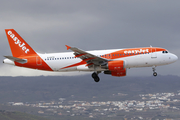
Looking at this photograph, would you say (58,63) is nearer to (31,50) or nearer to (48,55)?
(48,55)

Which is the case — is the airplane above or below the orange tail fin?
below

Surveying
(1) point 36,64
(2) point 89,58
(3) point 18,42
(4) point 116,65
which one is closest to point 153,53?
(4) point 116,65

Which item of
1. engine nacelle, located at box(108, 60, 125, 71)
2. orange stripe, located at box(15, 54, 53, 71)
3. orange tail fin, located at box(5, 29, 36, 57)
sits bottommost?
engine nacelle, located at box(108, 60, 125, 71)

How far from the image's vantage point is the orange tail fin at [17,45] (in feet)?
211

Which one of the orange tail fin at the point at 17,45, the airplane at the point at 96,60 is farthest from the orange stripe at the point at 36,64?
the orange tail fin at the point at 17,45

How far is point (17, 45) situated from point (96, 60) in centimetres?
1821

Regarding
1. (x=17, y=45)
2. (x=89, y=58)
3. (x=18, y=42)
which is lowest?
(x=89, y=58)

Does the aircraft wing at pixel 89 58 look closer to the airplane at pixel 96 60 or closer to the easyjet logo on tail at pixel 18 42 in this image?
the airplane at pixel 96 60

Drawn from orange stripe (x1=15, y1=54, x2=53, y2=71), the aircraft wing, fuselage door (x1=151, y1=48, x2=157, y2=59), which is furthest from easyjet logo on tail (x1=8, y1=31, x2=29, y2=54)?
fuselage door (x1=151, y1=48, x2=157, y2=59)

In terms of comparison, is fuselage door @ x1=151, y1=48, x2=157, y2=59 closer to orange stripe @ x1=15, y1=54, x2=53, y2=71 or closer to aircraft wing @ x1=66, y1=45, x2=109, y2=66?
aircraft wing @ x1=66, y1=45, x2=109, y2=66

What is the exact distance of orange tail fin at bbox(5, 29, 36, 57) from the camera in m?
64.4

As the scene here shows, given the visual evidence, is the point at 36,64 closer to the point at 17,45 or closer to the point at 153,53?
the point at 17,45

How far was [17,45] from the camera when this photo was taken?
65000 millimetres

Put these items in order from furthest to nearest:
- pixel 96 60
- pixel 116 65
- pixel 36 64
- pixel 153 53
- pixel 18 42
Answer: pixel 18 42
pixel 36 64
pixel 153 53
pixel 96 60
pixel 116 65
